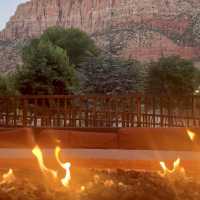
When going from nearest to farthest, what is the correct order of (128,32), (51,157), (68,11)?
(51,157) → (128,32) → (68,11)

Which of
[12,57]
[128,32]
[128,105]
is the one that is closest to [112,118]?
[128,105]

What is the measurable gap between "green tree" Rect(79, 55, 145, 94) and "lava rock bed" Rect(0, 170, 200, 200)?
39.3ft

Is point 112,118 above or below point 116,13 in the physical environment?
below

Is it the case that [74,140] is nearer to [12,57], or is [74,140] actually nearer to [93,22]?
[12,57]

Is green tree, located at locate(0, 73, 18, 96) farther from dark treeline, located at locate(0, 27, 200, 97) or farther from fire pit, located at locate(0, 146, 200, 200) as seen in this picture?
fire pit, located at locate(0, 146, 200, 200)

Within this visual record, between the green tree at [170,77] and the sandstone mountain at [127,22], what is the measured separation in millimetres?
14894

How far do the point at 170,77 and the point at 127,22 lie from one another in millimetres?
31852

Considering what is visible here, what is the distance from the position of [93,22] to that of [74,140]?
2125 inches

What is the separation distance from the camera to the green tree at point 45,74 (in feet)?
38.5

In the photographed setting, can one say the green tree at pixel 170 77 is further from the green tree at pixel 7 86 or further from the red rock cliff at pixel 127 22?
the red rock cliff at pixel 127 22

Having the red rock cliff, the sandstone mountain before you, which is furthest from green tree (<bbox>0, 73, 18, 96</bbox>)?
the red rock cliff

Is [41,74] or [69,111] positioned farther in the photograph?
[41,74]

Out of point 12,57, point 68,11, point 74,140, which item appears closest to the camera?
point 74,140

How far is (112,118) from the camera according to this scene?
6.35 meters
